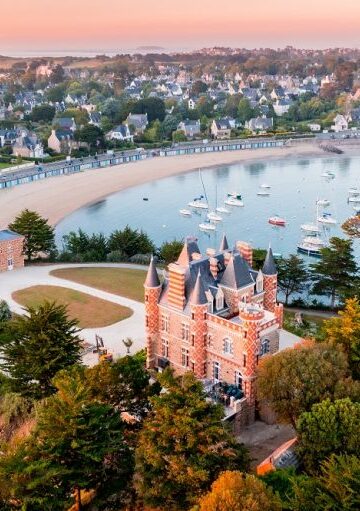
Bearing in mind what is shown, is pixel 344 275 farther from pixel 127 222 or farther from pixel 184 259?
pixel 127 222

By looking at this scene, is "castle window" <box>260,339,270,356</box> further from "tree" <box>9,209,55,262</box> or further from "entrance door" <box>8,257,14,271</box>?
"tree" <box>9,209,55,262</box>

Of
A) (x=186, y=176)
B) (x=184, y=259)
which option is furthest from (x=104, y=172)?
(x=184, y=259)

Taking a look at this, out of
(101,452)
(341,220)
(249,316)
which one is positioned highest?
(249,316)

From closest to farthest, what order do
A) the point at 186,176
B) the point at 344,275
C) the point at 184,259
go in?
1. the point at 184,259
2. the point at 344,275
3. the point at 186,176

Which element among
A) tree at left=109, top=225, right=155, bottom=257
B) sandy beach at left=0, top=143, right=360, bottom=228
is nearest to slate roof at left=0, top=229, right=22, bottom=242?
tree at left=109, top=225, right=155, bottom=257

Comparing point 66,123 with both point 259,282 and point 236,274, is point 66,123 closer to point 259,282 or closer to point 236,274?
point 259,282

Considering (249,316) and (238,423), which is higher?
(249,316)

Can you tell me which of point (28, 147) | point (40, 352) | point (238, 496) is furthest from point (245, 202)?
point (238, 496)
